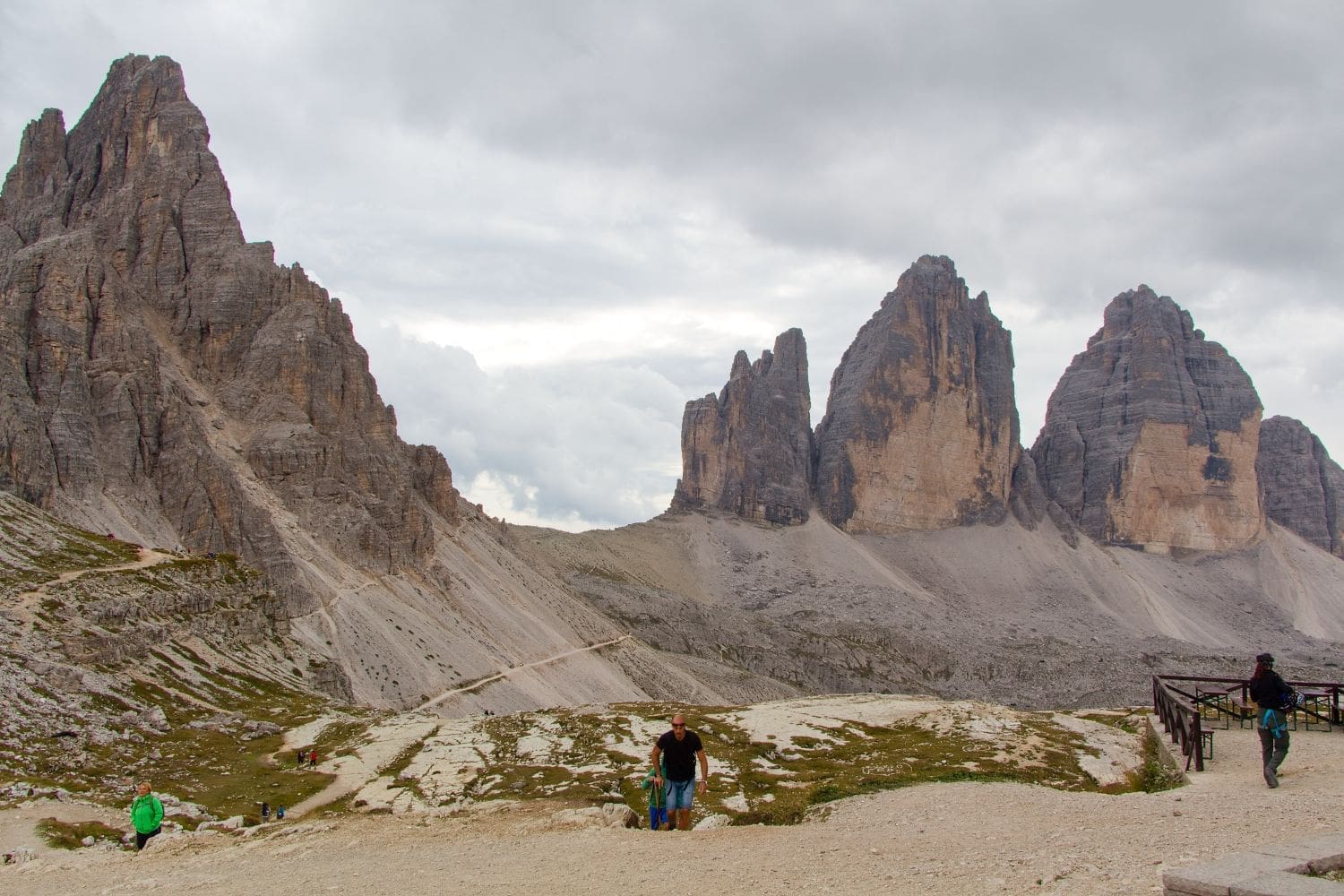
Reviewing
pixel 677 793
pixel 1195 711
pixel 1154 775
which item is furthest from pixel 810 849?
pixel 1154 775

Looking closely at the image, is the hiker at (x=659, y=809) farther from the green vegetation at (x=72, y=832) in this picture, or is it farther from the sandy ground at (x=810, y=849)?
the green vegetation at (x=72, y=832)

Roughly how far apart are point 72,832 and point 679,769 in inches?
640

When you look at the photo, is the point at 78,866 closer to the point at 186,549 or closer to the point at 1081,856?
the point at 1081,856

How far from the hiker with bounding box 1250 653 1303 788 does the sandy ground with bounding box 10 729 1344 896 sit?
0.52m

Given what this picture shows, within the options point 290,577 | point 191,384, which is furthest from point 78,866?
point 191,384

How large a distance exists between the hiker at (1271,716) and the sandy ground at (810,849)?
520 mm

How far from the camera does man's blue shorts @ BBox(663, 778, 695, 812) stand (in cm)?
1830

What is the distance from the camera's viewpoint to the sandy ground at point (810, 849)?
44.1ft

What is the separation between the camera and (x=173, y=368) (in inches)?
3735

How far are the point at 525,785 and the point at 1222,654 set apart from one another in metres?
147

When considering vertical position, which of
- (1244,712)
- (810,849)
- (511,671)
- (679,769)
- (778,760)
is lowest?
(511,671)

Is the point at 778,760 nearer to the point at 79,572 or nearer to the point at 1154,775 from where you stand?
the point at 1154,775

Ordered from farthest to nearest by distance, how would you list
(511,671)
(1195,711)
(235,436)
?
(235,436)
(511,671)
(1195,711)

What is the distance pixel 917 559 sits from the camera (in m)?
198
